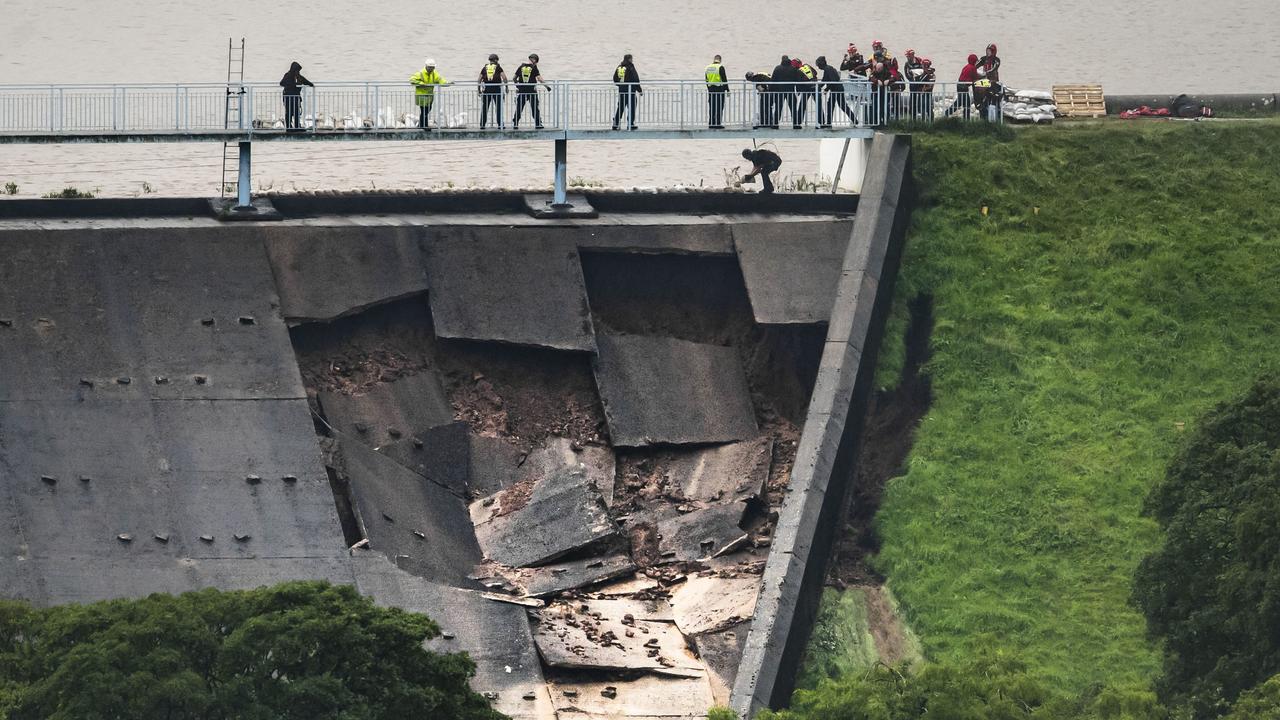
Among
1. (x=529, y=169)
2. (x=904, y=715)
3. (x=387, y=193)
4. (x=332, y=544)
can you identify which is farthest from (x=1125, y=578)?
(x=529, y=169)

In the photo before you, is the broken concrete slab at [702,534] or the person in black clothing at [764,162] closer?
the broken concrete slab at [702,534]

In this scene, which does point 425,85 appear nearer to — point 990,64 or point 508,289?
point 508,289

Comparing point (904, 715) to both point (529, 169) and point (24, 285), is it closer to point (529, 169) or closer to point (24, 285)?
point (24, 285)

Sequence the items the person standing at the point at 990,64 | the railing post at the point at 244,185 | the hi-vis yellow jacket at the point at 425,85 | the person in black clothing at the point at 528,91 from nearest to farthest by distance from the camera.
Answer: the railing post at the point at 244,185
the hi-vis yellow jacket at the point at 425,85
the person in black clothing at the point at 528,91
the person standing at the point at 990,64

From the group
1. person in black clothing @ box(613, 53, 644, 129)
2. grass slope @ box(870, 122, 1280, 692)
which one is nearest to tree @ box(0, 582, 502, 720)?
grass slope @ box(870, 122, 1280, 692)

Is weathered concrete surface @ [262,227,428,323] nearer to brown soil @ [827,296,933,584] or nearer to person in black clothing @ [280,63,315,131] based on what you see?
person in black clothing @ [280,63,315,131]

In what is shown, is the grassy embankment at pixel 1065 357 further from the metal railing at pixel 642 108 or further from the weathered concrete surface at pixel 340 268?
the weathered concrete surface at pixel 340 268

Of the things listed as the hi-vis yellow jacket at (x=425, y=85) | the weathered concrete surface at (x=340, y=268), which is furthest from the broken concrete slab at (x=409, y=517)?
the hi-vis yellow jacket at (x=425, y=85)

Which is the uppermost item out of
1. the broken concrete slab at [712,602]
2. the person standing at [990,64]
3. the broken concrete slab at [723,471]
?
the person standing at [990,64]
